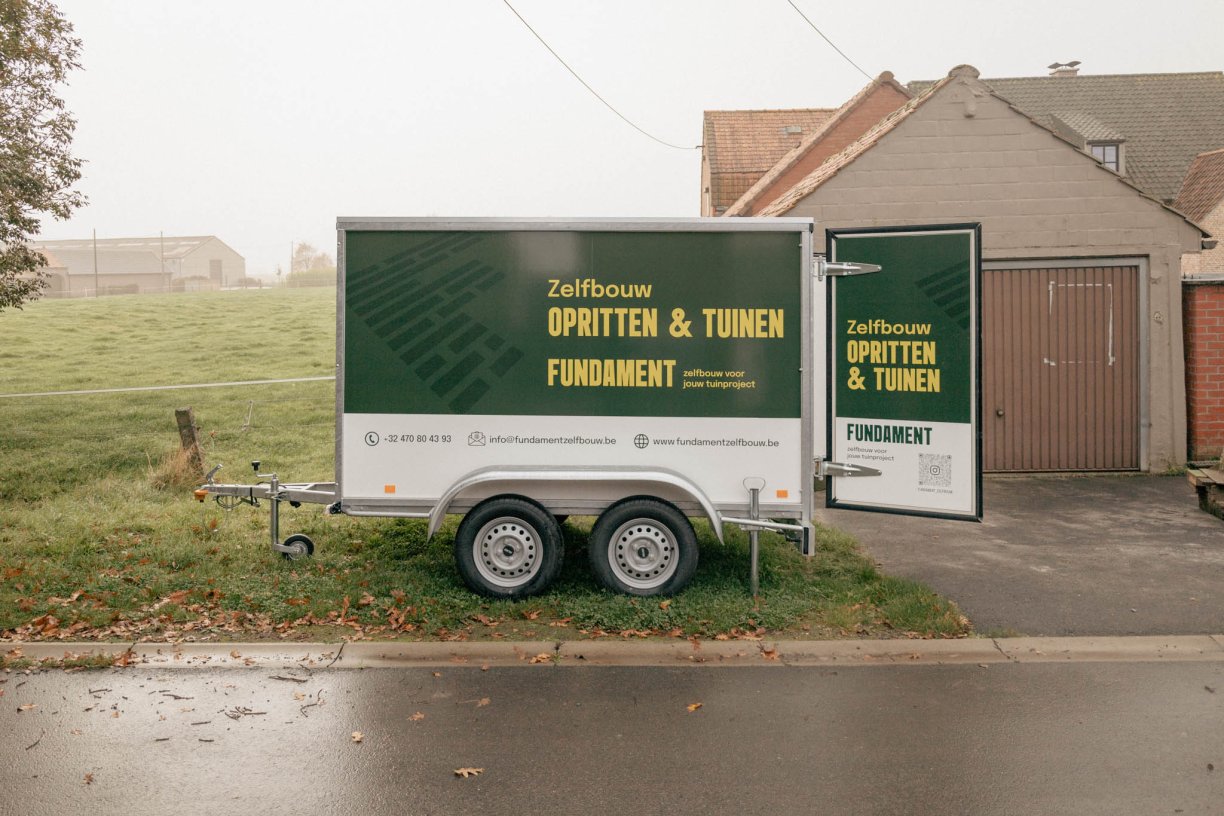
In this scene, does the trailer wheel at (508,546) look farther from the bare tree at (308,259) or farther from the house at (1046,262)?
the bare tree at (308,259)

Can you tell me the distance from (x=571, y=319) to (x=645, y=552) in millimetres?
1784

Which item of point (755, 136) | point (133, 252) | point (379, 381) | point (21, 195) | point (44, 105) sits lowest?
point (379, 381)

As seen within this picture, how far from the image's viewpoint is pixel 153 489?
498 inches

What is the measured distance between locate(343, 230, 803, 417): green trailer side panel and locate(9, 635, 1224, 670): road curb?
5.71ft

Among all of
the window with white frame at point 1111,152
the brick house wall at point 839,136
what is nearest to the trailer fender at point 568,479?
the brick house wall at point 839,136

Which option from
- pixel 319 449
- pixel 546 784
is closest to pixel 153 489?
pixel 319 449

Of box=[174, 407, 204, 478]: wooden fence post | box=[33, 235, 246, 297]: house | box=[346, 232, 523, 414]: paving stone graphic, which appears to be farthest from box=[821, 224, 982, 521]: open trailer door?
box=[33, 235, 246, 297]: house

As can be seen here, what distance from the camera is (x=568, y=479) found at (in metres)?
7.55

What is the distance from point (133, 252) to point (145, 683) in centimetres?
10088

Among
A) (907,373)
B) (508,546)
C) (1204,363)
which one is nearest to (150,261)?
(1204,363)

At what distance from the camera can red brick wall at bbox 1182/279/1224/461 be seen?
1303 cm

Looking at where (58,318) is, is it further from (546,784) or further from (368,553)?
(546,784)

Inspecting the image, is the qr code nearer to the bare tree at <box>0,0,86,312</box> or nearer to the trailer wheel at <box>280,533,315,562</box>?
the trailer wheel at <box>280,533,315,562</box>

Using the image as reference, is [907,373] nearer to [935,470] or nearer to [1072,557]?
[935,470]
